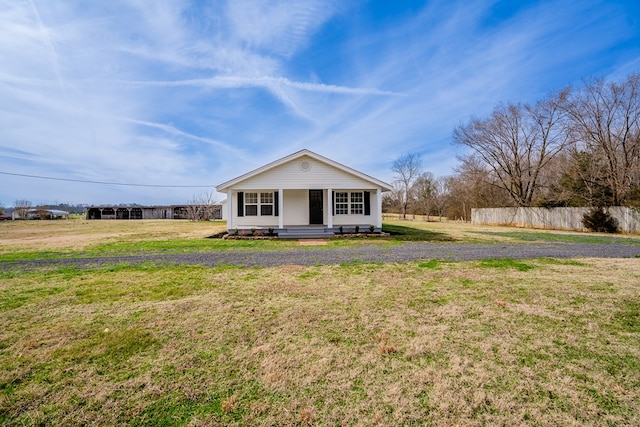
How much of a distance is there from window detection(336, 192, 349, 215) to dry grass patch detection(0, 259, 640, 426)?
429 inches

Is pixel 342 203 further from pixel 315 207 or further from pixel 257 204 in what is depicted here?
pixel 257 204

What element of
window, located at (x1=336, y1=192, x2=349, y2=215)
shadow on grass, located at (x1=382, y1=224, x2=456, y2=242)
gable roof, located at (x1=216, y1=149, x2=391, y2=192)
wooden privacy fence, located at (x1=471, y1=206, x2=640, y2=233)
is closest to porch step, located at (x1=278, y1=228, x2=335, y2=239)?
window, located at (x1=336, y1=192, x2=349, y2=215)

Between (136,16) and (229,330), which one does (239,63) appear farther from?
(229,330)

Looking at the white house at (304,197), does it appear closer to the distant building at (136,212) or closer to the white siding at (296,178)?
the white siding at (296,178)

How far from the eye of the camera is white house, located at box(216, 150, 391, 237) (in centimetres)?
1511

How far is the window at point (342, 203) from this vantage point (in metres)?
16.4

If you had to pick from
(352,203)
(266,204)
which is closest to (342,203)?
(352,203)

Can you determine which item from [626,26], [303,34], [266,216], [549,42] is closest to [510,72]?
[549,42]

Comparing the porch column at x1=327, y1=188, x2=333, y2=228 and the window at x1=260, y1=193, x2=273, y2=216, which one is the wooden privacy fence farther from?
the window at x1=260, y1=193, x2=273, y2=216

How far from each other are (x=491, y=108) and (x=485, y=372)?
33.7 metres

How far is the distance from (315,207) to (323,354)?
14.0 meters

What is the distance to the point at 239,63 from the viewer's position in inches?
540

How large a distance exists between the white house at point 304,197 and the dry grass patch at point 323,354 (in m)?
10.0

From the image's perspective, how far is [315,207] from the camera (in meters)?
16.8
